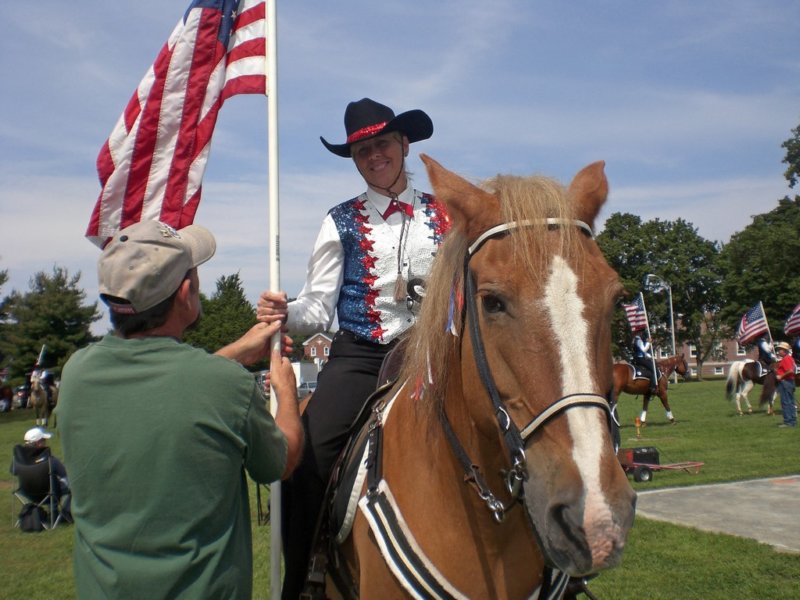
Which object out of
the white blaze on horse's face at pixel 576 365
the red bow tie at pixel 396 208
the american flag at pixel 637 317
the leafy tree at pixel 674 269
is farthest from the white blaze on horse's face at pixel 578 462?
the leafy tree at pixel 674 269

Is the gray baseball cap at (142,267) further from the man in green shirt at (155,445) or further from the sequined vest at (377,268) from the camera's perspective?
the sequined vest at (377,268)

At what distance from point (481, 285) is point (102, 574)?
1411 mm

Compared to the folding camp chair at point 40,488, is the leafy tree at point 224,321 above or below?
above

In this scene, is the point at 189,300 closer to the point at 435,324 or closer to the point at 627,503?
the point at 435,324

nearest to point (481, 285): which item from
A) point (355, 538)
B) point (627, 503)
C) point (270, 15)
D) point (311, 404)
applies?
point (627, 503)

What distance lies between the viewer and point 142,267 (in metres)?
2.24

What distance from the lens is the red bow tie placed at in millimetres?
3955

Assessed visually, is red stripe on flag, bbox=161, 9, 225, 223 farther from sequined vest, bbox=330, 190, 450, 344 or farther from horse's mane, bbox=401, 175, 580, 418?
horse's mane, bbox=401, 175, 580, 418

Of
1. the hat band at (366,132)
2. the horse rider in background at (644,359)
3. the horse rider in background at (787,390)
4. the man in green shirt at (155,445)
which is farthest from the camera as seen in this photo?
the horse rider in background at (644,359)

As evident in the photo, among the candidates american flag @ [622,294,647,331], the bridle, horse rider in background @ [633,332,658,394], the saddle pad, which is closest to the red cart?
horse rider in background @ [633,332,658,394]

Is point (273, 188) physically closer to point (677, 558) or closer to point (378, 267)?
point (378, 267)

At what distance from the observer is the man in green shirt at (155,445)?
209 cm

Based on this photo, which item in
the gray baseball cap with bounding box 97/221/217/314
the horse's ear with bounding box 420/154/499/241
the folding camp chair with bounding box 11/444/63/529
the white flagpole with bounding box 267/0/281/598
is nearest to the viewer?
the gray baseball cap with bounding box 97/221/217/314

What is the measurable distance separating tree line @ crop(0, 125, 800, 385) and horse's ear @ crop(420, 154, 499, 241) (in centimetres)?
3816
